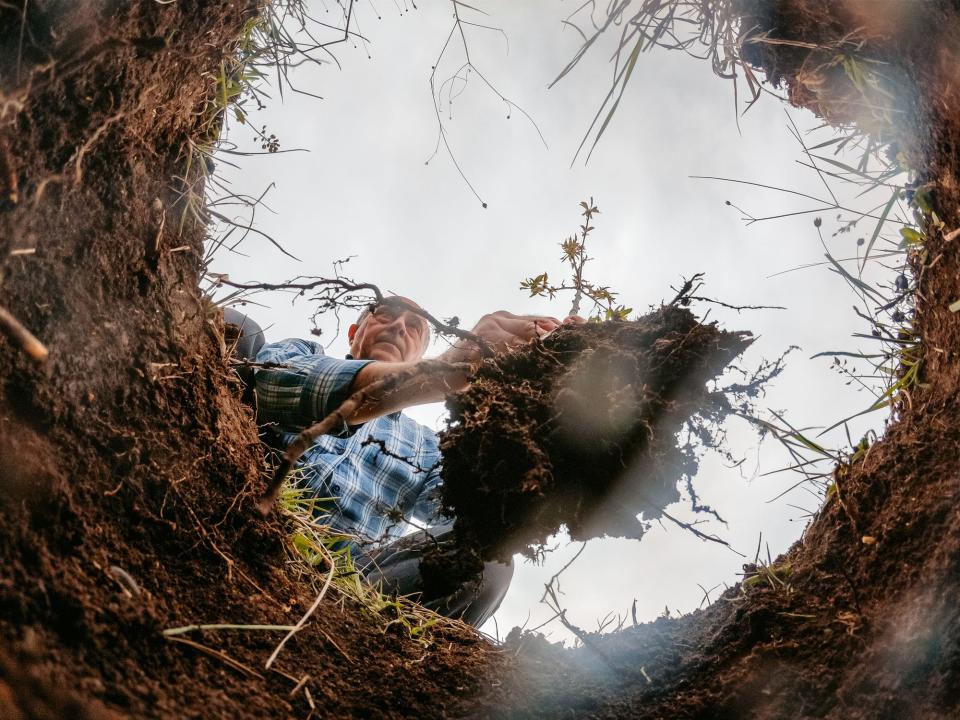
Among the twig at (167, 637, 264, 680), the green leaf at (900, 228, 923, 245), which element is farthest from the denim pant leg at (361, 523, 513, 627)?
the green leaf at (900, 228, 923, 245)

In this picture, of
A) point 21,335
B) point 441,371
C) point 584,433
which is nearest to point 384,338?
point 441,371

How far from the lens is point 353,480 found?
106 inches

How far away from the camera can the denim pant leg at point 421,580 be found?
154 cm

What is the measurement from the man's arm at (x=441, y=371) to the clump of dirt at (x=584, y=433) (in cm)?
11

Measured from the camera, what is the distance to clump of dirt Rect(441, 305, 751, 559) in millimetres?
1246

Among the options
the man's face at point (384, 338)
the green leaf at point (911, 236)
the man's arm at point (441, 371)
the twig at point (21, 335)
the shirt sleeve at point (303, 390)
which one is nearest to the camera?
the twig at point (21, 335)

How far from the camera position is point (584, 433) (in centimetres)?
125

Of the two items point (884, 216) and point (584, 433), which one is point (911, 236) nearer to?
point (884, 216)

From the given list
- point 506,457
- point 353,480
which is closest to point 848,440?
point 506,457

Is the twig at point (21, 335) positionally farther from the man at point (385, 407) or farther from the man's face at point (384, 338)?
the man's face at point (384, 338)

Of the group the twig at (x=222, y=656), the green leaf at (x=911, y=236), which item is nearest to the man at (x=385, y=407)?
the twig at (x=222, y=656)

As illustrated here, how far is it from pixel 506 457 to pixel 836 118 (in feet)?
3.55

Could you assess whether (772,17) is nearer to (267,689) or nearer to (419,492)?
(267,689)

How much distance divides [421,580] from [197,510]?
2.03ft
